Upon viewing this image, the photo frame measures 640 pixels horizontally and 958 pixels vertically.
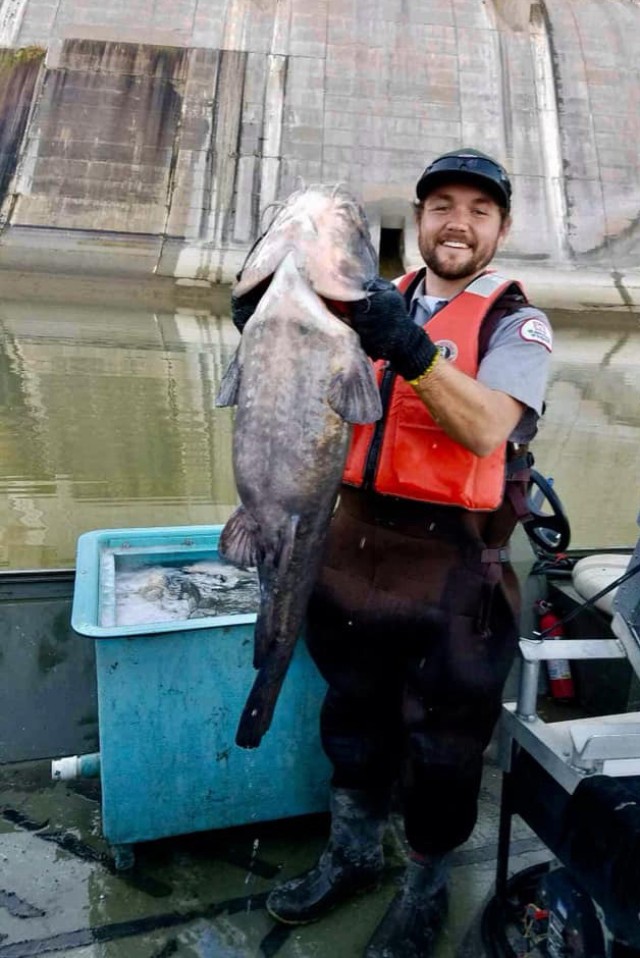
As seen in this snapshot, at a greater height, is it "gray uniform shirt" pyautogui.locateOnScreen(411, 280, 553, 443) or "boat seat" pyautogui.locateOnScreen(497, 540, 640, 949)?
"gray uniform shirt" pyautogui.locateOnScreen(411, 280, 553, 443)

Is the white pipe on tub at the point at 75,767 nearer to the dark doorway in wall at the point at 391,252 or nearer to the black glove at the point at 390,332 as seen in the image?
the black glove at the point at 390,332

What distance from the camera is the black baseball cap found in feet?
7.73

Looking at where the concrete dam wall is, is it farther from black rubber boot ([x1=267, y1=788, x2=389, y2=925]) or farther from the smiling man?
black rubber boot ([x1=267, y1=788, x2=389, y2=925])

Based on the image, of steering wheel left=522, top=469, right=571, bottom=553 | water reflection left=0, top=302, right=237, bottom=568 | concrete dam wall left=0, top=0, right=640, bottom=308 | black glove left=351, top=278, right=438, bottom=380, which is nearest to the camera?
black glove left=351, top=278, right=438, bottom=380

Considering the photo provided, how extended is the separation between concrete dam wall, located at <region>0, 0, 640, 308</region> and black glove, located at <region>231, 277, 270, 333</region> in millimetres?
19137

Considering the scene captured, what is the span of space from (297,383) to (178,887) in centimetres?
189

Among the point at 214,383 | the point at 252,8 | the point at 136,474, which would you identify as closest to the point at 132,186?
the point at 252,8

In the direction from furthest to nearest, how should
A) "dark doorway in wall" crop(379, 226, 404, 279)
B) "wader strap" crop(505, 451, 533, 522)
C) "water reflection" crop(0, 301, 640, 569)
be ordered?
"dark doorway in wall" crop(379, 226, 404, 279) → "water reflection" crop(0, 301, 640, 569) → "wader strap" crop(505, 451, 533, 522)

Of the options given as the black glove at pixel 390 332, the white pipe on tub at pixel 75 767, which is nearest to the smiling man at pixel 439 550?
the black glove at pixel 390 332

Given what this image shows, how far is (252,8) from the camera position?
25.2 m

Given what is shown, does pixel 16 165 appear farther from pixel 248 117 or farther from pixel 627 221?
pixel 627 221

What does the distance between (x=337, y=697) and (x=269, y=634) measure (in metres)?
0.50

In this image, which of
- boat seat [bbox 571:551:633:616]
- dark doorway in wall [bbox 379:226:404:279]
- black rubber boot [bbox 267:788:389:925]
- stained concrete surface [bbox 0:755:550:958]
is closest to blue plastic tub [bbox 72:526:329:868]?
stained concrete surface [bbox 0:755:550:958]

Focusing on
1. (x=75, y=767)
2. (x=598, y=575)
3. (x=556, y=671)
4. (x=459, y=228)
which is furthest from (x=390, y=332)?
(x=556, y=671)
